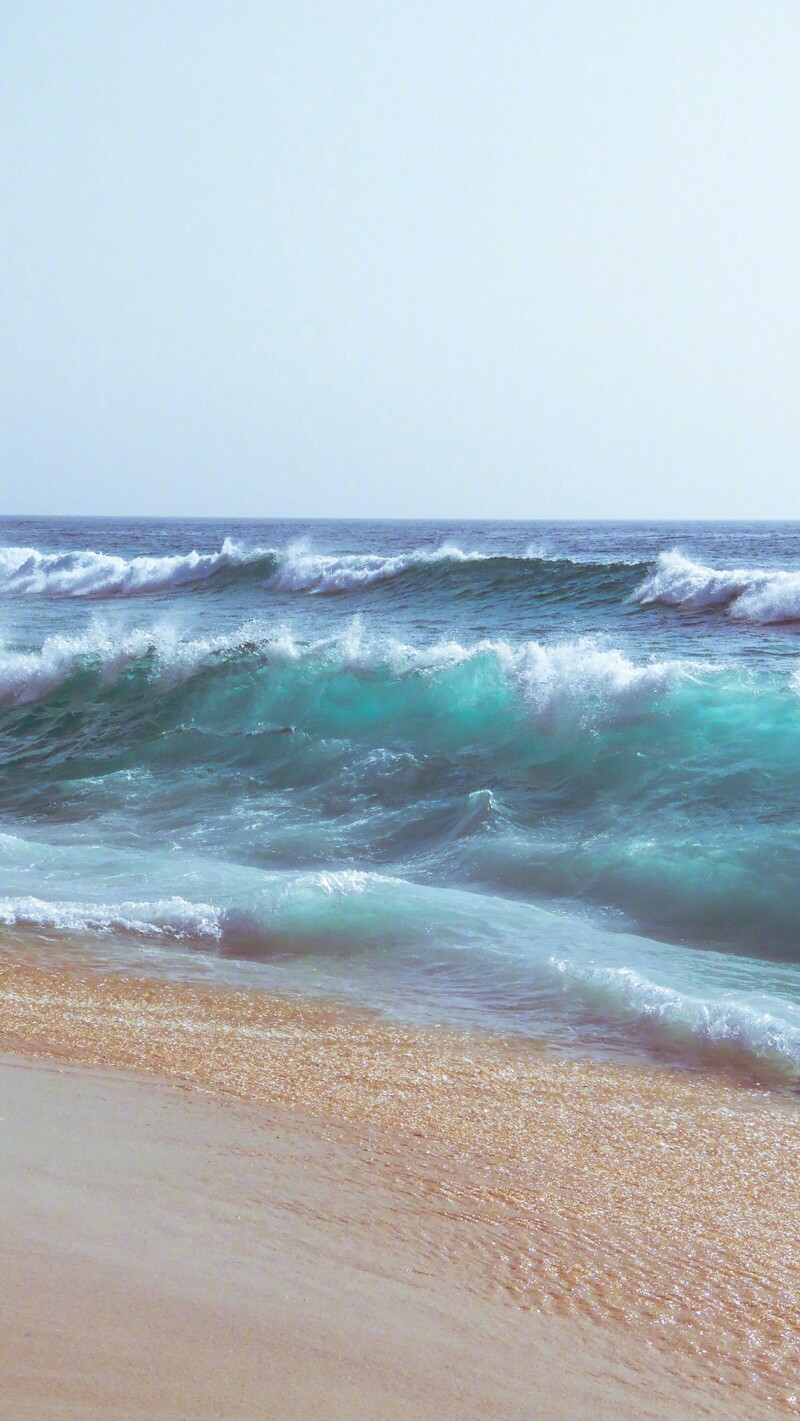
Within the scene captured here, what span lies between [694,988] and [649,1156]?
81.7 inches

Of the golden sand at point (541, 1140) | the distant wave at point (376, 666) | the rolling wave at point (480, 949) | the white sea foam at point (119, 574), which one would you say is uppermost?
the white sea foam at point (119, 574)

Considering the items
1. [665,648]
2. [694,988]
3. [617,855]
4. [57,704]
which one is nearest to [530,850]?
[617,855]

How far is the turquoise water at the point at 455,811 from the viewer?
5910mm

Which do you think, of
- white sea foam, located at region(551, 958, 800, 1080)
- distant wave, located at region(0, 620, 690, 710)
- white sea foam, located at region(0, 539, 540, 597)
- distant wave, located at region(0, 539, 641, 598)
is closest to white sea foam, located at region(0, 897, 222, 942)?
white sea foam, located at region(551, 958, 800, 1080)

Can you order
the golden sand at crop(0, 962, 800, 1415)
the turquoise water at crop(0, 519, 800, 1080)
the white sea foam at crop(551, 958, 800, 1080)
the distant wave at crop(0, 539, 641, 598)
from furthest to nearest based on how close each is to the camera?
the distant wave at crop(0, 539, 641, 598), the turquoise water at crop(0, 519, 800, 1080), the white sea foam at crop(551, 958, 800, 1080), the golden sand at crop(0, 962, 800, 1415)

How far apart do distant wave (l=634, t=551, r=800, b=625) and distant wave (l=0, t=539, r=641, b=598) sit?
147 centimetres

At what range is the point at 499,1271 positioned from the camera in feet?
9.68

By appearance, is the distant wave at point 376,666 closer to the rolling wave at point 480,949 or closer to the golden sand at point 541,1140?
the rolling wave at point 480,949

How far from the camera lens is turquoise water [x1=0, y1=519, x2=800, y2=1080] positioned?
19.4 ft

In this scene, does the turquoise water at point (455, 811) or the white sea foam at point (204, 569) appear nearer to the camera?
the turquoise water at point (455, 811)

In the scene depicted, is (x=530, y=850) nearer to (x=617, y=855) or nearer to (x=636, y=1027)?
(x=617, y=855)

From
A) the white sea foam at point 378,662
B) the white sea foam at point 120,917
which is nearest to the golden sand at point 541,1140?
the white sea foam at point 120,917

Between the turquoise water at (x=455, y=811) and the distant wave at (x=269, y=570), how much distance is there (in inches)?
138

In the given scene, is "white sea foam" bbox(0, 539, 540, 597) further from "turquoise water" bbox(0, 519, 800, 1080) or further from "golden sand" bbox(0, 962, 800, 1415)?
"golden sand" bbox(0, 962, 800, 1415)
